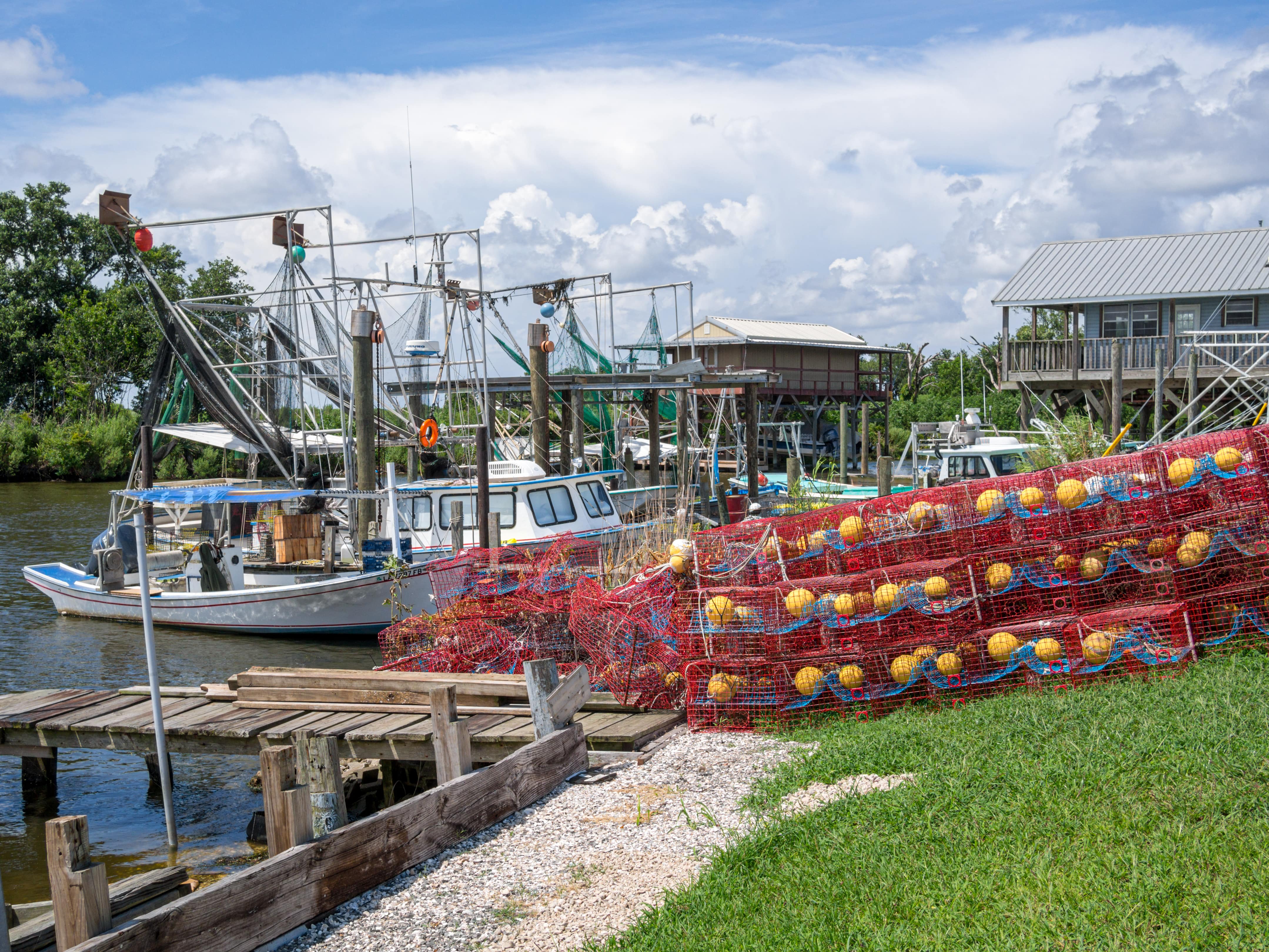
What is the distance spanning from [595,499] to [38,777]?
10.1m

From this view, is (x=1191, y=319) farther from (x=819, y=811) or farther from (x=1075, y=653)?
(x=819, y=811)

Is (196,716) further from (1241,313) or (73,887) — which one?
(1241,313)

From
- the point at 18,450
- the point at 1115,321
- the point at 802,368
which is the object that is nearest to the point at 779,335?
the point at 802,368

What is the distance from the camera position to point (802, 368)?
44250 mm

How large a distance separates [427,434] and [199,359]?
16.7 ft

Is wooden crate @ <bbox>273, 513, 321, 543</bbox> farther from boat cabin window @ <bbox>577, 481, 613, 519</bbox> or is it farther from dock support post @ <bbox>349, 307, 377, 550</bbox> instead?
boat cabin window @ <bbox>577, 481, 613, 519</bbox>

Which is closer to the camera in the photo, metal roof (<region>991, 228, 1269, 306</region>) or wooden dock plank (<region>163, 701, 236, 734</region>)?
wooden dock plank (<region>163, 701, 236, 734</region>)

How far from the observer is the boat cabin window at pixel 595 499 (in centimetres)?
1908

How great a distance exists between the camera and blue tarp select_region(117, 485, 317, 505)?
1773 centimetres

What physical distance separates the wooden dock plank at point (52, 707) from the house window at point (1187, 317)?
25443 mm

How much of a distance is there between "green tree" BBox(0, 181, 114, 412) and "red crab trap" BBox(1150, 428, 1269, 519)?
55.5m

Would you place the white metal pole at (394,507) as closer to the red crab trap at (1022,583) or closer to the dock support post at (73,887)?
the red crab trap at (1022,583)

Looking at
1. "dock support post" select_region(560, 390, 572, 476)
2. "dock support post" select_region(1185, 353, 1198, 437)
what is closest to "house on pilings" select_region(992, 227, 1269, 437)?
"dock support post" select_region(1185, 353, 1198, 437)

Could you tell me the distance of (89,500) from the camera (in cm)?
4131
